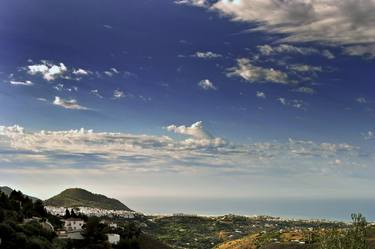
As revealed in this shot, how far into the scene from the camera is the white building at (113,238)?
324ft

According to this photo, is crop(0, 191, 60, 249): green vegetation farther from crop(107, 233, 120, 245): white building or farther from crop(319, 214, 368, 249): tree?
crop(319, 214, 368, 249): tree

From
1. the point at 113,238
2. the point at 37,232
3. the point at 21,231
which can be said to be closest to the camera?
the point at 21,231

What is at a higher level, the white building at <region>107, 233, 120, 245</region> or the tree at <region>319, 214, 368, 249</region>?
the tree at <region>319, 214, 368, 249</region>

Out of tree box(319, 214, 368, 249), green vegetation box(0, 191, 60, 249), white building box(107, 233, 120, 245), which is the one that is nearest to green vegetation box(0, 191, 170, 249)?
green vegetation box(0, 191, 60, 249)

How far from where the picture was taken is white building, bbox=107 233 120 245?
324 ft

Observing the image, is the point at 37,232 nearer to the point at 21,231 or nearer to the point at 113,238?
the point at 21,231

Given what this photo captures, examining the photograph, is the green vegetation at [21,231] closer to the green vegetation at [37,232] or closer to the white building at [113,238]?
the green vegetation at [37,232]

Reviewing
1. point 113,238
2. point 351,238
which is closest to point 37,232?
point 113,238

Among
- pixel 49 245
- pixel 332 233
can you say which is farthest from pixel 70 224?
pixel 332 233

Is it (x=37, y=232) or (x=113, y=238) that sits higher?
(x=37, y=232)

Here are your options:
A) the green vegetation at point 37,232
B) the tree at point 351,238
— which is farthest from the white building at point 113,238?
the tree at point 351,238

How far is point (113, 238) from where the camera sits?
100m

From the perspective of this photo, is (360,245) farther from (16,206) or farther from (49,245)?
(16,206)

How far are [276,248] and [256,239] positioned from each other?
52.2m
